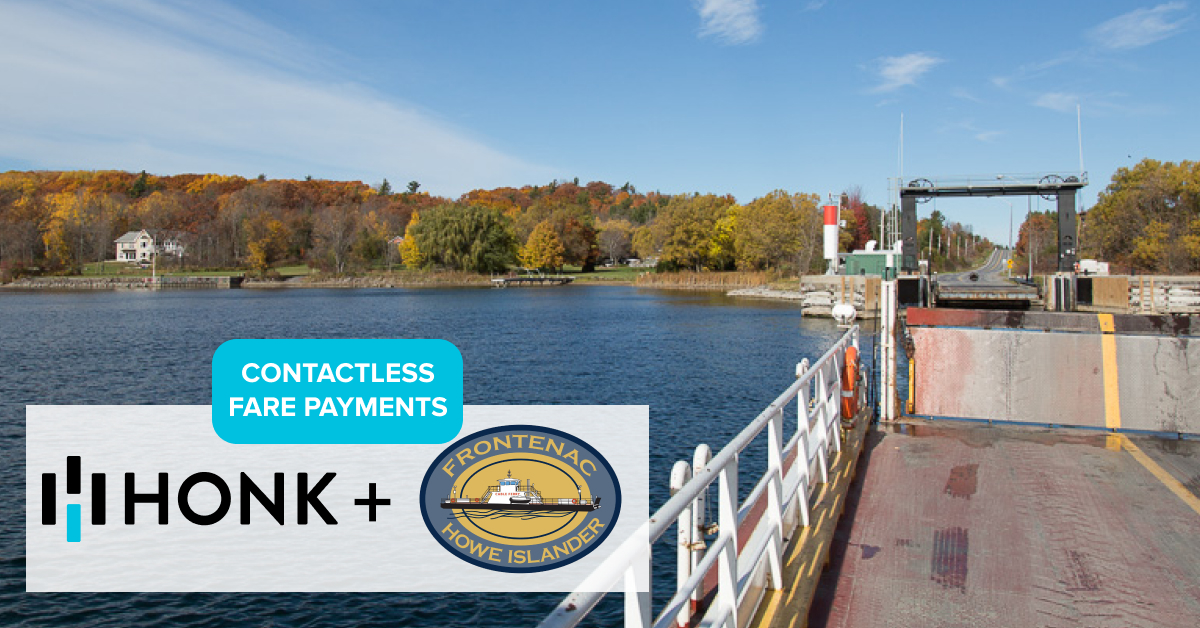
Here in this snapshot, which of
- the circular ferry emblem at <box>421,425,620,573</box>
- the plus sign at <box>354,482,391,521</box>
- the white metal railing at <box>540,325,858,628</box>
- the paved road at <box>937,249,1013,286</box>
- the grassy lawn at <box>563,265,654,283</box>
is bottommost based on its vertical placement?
the plus sign at <box>354,482,391,521</box>

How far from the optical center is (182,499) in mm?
12883

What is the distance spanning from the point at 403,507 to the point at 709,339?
2787 centimetres

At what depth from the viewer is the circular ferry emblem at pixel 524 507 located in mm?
→ 8766

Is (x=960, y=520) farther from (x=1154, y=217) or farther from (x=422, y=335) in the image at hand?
(x=1154, y=217)

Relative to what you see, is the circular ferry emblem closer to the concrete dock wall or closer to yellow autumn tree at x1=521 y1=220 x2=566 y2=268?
the concrete dock wall

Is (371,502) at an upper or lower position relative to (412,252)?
lower

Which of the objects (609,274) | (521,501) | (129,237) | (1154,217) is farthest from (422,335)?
(129,237)

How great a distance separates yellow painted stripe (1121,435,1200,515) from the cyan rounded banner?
39.4ft

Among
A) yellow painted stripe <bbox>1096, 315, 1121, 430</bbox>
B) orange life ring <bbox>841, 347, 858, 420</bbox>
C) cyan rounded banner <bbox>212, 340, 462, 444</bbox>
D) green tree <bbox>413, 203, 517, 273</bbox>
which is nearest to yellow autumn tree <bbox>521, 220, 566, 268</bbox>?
green tree <bbox>413, 203, 517, 273</bbox>

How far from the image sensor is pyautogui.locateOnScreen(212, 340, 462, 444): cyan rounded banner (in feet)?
53.3

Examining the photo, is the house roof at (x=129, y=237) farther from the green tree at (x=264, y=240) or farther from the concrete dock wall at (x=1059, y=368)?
the concrete dock wall at (x=1059, y=368)

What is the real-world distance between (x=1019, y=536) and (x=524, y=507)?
4274 mm

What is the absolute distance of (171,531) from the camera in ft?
36.9

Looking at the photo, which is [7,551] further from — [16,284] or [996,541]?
[16,284]
